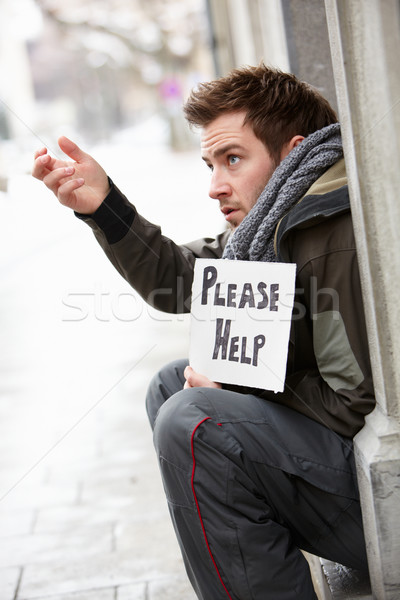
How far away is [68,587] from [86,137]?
49646mm

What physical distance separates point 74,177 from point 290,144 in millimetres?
639

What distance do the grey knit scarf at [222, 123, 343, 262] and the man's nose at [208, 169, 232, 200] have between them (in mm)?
174

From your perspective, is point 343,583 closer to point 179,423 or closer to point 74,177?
point 179,423

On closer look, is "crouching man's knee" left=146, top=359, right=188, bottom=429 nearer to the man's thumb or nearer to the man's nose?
the man's nose

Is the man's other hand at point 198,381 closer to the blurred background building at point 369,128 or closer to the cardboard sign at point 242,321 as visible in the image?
the cardboard sign at point 242,321

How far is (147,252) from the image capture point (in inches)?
93.6

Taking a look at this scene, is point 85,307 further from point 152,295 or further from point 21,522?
point 152,295

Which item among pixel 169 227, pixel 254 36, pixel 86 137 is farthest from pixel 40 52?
pixel 254 36

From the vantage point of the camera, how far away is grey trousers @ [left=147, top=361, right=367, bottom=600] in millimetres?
1771

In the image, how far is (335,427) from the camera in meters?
1.87

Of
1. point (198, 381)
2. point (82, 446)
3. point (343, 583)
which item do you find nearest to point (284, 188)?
point (198, 381)

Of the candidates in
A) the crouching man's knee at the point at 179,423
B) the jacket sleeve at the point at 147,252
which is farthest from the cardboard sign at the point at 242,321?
the jacket sleeve at the point at 147,252

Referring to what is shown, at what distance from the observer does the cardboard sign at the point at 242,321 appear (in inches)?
75.2

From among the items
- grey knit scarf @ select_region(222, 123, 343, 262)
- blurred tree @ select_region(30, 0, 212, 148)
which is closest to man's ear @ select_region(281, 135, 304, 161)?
grey knit scarf @ select_region(222, 123, 343, 262)
